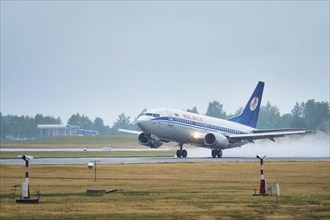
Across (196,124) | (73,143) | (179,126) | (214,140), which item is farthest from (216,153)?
(73,143)

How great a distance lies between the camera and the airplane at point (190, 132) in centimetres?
7419

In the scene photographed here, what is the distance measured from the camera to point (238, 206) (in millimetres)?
26625

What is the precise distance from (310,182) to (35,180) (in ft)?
50.5

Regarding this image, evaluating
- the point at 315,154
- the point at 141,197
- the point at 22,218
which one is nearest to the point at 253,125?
the point at 315,154

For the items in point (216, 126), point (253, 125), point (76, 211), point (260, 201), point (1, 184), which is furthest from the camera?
point (253, 125)

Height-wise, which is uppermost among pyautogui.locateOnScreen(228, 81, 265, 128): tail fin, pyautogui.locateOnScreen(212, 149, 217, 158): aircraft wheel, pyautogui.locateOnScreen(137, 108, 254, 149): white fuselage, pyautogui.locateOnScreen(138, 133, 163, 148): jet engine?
pyautogui.locateOnScreen(228, 81, 265, 128): tail fin

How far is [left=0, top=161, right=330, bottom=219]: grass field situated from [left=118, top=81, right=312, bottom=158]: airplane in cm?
2415

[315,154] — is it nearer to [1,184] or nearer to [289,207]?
[1,184]

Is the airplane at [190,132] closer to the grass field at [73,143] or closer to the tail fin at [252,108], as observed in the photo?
the tail fin at [252,108]

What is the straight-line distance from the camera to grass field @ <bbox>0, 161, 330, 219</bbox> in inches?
963

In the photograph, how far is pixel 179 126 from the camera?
76000mm

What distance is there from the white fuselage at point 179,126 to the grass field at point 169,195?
78.0 ft

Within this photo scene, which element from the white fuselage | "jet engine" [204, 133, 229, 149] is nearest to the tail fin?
the white fuselage

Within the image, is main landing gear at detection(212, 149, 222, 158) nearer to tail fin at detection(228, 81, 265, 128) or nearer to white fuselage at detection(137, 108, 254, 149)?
white fuselage at detection(137, 108, 254, 149)
